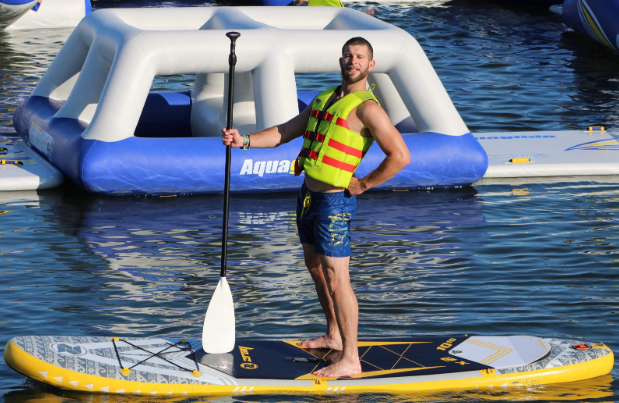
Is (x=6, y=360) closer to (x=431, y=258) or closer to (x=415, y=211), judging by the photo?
(x=431, y=258)

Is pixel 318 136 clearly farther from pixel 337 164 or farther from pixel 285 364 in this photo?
pixel 285 364

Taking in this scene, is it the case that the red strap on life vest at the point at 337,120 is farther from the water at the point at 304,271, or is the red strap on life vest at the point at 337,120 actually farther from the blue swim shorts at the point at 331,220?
the water at the point at 304,271

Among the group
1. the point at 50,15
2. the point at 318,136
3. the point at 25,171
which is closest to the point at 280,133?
the point at 318,136

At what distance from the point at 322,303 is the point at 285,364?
1.25 feet

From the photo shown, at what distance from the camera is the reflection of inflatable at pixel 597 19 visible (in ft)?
51.4

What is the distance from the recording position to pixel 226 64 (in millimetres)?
8602

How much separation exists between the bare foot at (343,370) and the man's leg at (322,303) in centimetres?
31

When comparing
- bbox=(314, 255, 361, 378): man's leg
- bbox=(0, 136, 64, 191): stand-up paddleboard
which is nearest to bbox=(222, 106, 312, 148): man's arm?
bbox=(314, 255, 361, 378): man's leg

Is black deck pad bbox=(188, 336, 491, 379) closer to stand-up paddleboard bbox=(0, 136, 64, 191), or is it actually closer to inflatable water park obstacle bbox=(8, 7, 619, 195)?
inflatable water park obstacle bbox=(8, 7, 619, 195)

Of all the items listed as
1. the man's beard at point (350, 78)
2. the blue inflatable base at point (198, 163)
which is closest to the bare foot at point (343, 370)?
the man's beard at point (350, 78)

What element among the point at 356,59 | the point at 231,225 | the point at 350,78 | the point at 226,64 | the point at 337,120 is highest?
the point at 356,59

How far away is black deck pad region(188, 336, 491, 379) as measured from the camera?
485 centimetres

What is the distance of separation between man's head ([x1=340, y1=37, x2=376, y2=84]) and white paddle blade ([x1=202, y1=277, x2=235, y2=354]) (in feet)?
4.48

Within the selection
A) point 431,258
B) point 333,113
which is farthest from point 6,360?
point 431,258
